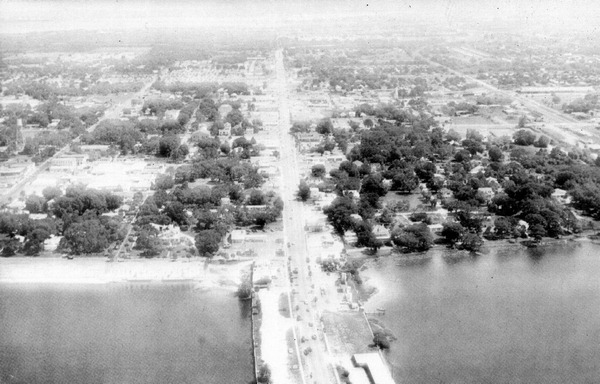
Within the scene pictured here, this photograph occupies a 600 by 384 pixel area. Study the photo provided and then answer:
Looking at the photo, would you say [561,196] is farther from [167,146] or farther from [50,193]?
[50,193]

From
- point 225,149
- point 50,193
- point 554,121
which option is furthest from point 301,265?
point 554,121

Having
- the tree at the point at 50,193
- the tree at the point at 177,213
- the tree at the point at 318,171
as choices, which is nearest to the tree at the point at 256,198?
the tree at the point at 177,213

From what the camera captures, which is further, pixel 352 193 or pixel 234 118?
pixel 234 118

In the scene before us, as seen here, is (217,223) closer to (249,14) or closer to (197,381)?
(197,381)

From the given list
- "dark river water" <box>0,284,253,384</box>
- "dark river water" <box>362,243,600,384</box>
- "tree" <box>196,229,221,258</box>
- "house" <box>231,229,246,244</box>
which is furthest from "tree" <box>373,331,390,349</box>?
"house" <box>231,229,246,244</box>

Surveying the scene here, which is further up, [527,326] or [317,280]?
[317,280]

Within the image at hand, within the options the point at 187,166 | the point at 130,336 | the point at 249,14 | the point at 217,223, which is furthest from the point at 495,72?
the point at 249,14
